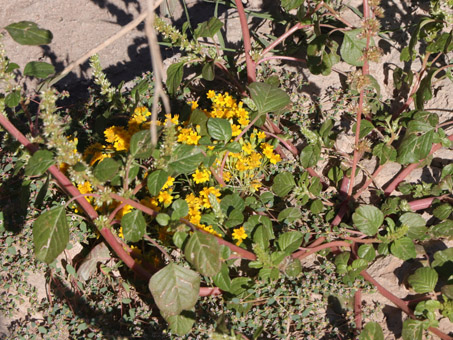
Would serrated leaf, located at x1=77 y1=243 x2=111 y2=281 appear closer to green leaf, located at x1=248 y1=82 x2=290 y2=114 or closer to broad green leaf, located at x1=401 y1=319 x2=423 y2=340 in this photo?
green leaf, located at x1=248 y1=82 x2=290 y2=114

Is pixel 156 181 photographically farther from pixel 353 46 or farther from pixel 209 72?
pixel 353 46

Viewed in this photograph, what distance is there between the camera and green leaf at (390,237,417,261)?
242 centimetres

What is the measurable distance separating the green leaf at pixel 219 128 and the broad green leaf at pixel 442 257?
3.72ft

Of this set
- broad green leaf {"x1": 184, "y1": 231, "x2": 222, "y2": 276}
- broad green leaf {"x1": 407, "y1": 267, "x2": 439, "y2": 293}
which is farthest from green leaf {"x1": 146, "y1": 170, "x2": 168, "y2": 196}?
broad green leaf {"x1": 407, "y1": 267, "x2": 439, "y2": 293}

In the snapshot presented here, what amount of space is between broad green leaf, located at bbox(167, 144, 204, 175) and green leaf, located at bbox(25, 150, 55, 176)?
485 millimetres

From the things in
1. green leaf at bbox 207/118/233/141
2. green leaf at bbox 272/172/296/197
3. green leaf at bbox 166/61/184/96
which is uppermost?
green leaf at bbox 166/61/184/96

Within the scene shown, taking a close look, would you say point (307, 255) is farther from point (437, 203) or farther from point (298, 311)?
point (437, 203)

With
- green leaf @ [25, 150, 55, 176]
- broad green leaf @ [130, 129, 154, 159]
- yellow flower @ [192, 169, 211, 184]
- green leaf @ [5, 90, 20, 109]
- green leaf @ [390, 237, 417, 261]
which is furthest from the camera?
yellow flower @ [192, 169, 211, 184]

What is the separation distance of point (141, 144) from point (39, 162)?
1.33ft

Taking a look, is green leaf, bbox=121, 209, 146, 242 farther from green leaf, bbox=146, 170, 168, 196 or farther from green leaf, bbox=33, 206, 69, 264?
green leaf, bbox=33, 206, 69, 264

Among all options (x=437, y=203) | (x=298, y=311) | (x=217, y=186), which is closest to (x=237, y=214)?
(x=217, y=186)

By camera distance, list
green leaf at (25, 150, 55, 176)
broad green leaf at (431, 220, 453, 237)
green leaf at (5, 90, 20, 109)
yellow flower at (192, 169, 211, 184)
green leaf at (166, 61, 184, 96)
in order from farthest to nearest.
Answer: green leaf at (166, 61, 184, 96)
yellow flower at (192, 169, 211, 184)
broad green leaf at (431, 220, 453, 237)
green leaf at (5, 90, 20, 109)
green leaf at (25, 150, 55, 176)

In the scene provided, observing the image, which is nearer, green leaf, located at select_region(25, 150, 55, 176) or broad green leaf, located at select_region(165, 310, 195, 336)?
green leaf, located at select_region(25, 150, 55, 176)

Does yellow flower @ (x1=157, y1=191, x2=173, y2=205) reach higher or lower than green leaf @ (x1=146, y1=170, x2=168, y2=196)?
lower
